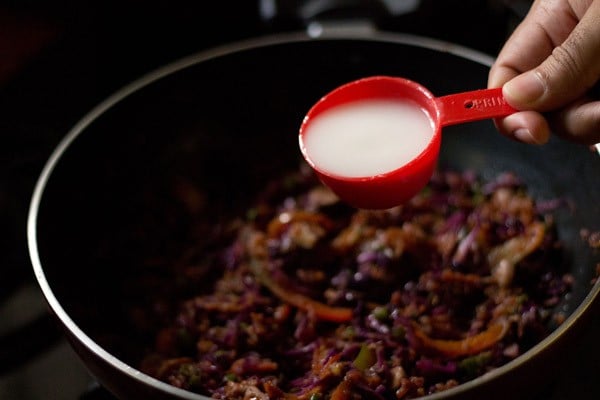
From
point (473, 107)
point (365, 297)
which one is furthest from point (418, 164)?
point (365, 297)

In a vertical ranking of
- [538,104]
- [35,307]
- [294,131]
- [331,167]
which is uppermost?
[294,131]

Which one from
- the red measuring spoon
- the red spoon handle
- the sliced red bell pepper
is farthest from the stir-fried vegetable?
the red spoon handle

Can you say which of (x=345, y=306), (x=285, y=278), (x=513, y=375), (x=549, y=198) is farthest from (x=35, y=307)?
(x=549, y=198)

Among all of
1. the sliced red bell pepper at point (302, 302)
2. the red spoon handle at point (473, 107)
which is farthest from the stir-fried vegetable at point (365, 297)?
the red spoon handle at point (473, 107)

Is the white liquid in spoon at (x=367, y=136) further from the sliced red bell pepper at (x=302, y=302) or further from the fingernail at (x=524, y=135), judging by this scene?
the sliced red bell pepper at (x=302, y=302)

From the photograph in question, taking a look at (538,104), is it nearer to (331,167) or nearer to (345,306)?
(331,167)
